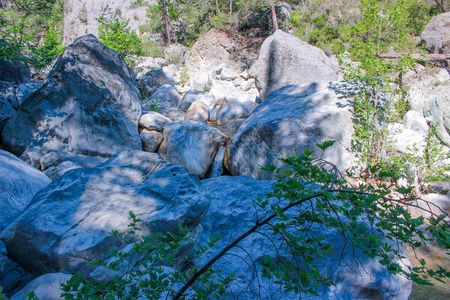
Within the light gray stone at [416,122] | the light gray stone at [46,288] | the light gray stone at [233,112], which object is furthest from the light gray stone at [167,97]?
the light gray stone at [46,288]

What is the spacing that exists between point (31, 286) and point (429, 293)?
4.01 metres

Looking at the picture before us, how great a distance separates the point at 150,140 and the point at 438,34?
13.7 m

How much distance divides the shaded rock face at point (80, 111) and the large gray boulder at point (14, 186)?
2.27 metres

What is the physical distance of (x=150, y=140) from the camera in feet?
21.4

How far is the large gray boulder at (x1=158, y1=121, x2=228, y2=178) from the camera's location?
6.23m

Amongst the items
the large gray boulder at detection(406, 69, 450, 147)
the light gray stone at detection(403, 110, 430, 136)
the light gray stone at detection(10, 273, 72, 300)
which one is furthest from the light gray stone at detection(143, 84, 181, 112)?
the light gray stone at detection(10, 273, 72, 300)

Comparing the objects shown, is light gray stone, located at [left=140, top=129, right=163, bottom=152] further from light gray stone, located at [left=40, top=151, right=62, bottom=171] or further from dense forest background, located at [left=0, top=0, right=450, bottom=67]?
dense forest background, located at [left=0, top=0, right=450, bottom=67]

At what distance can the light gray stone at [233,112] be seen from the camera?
33.5 ft

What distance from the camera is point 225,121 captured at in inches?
403

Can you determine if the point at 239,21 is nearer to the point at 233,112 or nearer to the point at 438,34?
the point at 233,112

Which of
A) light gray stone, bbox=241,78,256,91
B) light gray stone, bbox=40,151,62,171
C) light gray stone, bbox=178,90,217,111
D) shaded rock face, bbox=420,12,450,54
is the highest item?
shaded rock face, bbox=420,12,450,54

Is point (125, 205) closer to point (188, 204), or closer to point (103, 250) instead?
point (103, 250)

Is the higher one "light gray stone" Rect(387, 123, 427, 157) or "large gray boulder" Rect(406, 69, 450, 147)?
"large gray boulder" Rect(406, 69, 450, 147)

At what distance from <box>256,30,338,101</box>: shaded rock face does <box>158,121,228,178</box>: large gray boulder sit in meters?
3.78
